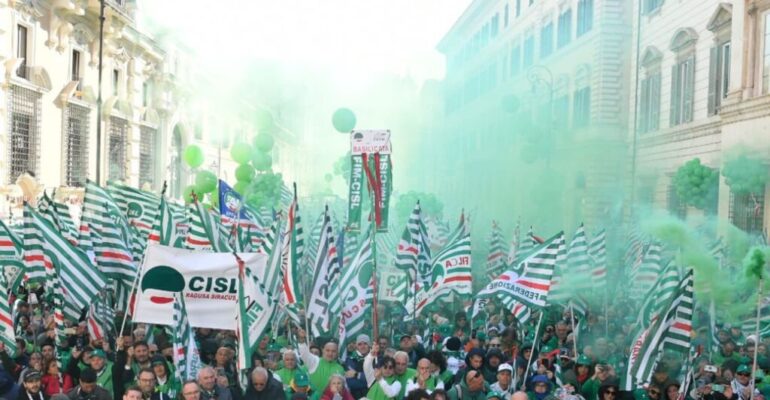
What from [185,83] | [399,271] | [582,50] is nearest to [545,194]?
[582,50]

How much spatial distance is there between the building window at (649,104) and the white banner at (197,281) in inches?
971

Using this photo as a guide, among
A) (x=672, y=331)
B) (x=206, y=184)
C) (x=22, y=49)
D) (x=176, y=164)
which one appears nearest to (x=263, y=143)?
(x=206, y=184)

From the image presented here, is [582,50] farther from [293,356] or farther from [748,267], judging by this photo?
[293,356]

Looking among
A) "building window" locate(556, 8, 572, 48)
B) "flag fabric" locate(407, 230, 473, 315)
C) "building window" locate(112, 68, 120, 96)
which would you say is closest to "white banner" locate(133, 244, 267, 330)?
"flag fabric" locate(407, 230, 473, 315)

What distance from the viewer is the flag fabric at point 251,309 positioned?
9.50 meters

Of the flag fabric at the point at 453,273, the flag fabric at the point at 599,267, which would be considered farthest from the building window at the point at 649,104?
the flag fabric at the point at 453,273

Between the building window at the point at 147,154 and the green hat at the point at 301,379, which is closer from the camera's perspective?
the green hat at the point at 301,379

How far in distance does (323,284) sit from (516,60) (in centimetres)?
3560

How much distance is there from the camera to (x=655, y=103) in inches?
1297

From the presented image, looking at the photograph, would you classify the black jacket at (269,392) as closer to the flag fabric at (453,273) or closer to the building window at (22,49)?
the flag fabric at (453,273)

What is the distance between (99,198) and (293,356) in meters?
4.94

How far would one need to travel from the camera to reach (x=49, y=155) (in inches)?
1196

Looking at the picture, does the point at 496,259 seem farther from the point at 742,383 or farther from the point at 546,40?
the point at 546,40

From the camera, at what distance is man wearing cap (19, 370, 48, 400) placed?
30.7ft
